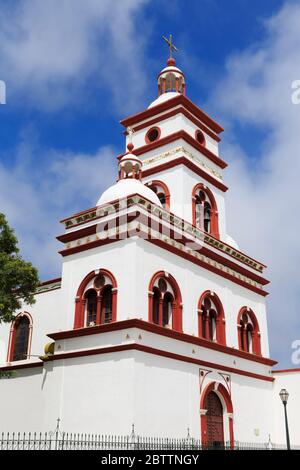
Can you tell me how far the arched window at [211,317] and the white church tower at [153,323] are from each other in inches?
1.7

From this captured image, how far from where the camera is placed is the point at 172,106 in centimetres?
2778

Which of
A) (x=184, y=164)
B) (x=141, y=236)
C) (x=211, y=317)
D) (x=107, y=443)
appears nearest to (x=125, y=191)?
(x=141, y=236)

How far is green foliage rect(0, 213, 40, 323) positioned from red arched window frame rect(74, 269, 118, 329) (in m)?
1.97

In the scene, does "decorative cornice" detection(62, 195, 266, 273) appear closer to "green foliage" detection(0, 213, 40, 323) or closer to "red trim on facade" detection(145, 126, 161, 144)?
"green foliage" detection(0, 213, 40, 323)

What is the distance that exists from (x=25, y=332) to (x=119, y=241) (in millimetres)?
8219

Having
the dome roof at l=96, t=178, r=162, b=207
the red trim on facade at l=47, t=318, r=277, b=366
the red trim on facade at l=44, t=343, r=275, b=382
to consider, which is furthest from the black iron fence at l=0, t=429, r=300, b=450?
the dome roof at l=96, t=178, r=162, b=207

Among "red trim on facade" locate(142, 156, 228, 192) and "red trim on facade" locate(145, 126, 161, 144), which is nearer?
"red trim on facade" locate(142, 156, 228, 192)

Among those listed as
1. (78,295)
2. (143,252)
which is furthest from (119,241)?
(78,295)

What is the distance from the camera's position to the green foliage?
60.1ft

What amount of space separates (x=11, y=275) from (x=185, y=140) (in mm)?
12005

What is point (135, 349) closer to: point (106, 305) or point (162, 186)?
point (106, 305)

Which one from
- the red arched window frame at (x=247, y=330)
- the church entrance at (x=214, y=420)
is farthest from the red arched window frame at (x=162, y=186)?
the church entrance at (x=214, y=420)
